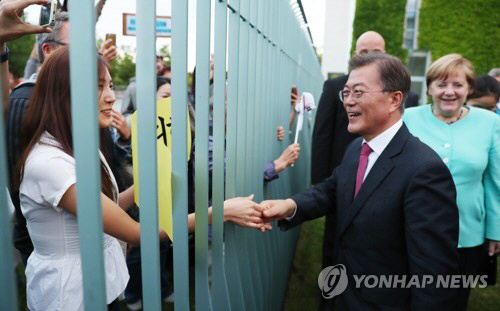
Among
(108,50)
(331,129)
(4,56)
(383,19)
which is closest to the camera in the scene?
(4,56)

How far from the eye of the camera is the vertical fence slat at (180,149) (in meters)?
1.22

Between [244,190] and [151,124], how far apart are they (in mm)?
954

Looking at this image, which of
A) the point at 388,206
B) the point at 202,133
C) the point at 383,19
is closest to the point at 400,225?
the point at 388,206

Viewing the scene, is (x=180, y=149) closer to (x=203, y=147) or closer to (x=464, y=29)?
(x=203, y=147)

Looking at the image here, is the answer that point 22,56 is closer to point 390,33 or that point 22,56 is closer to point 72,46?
point 390,33

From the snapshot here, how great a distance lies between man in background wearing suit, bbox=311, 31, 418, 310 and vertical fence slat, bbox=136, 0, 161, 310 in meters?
2.73

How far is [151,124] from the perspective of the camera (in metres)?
1.12

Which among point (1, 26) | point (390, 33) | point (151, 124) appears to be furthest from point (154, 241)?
point (390, 33)

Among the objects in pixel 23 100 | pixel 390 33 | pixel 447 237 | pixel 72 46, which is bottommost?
pixel 447 237

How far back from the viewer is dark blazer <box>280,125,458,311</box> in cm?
170

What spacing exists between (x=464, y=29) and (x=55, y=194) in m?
20.6

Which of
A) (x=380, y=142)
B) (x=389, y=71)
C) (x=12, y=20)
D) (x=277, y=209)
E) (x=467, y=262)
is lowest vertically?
(x=467, y=262)

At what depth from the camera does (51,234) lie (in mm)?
1471

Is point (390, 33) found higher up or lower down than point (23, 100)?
higher up
